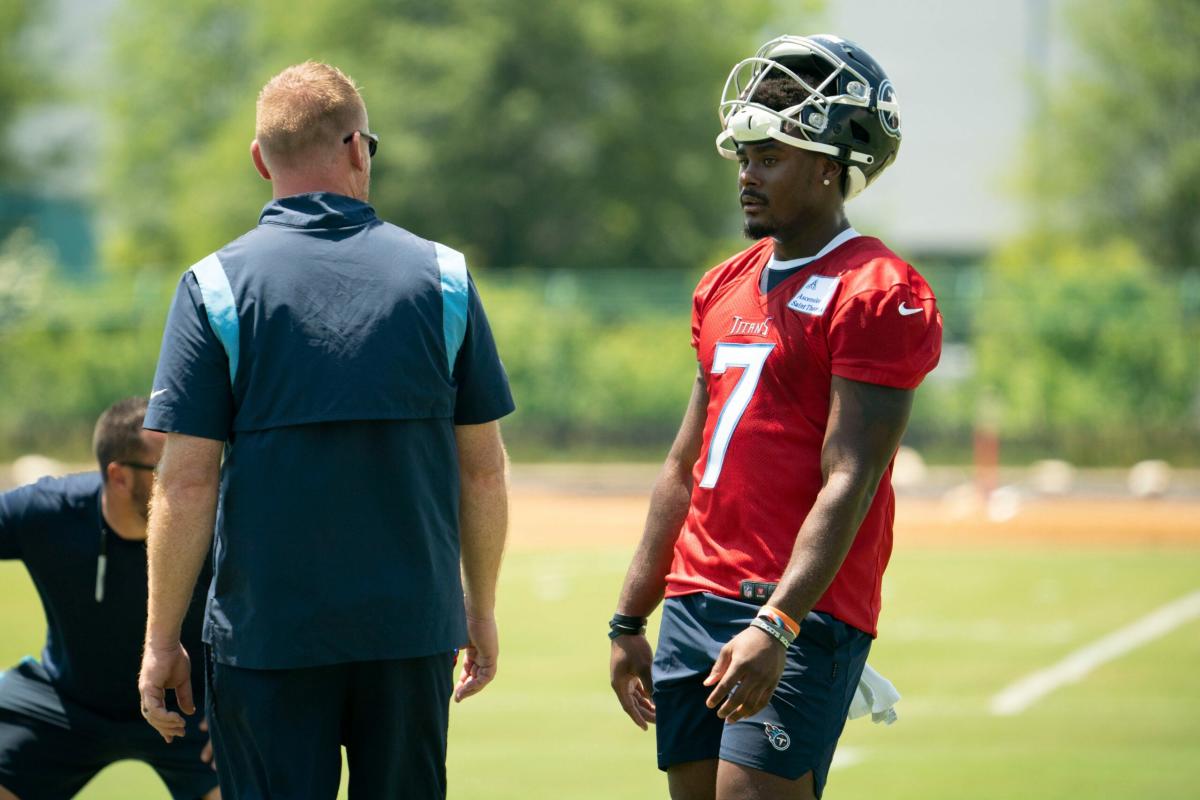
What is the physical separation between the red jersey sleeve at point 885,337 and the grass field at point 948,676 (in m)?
4.49

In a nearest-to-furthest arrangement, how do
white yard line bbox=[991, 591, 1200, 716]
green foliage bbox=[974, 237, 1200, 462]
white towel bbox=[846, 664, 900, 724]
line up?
white towel bbox=[846, 664, 900, 724] < white yard line bbox=[991, 591, 1200, 716] < green foliage bbox=[974, 237, 1200, 462]

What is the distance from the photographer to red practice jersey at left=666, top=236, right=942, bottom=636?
159 inches

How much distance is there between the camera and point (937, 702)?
10469 millimetres

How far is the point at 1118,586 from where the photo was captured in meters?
15.8

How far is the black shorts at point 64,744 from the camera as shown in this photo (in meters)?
5.65

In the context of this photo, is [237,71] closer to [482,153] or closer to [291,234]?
[482,153]

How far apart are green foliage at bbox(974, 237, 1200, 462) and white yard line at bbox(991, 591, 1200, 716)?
1408cm

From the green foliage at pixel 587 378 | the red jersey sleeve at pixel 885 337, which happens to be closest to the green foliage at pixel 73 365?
the green foliage at pixel 587 378

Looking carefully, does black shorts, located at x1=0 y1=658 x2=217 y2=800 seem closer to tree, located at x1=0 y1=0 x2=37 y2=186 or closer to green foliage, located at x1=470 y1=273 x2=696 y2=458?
green foliage, located at x1=470 y1=273 x2=696 y2=458

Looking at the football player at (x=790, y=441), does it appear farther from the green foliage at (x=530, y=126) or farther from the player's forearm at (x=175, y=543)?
the green foliage at (x=530, y=126)

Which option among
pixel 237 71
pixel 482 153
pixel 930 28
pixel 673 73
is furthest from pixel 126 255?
pixel 930 28

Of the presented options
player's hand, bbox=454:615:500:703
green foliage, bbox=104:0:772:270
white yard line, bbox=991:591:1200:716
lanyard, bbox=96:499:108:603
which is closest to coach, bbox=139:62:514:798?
player's hand, bbox=454:615:500:703

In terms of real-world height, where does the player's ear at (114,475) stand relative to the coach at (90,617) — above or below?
above

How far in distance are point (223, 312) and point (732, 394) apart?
1252 millimetres
